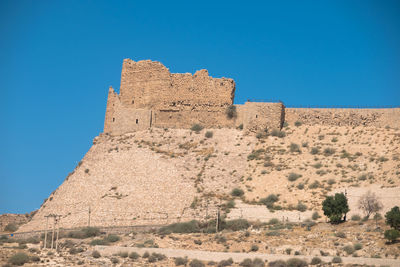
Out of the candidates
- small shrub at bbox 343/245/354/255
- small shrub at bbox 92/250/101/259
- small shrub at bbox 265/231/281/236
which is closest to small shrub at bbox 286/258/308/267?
small shrub at bbox 343/245/354/255

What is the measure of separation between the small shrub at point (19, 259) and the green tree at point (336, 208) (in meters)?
13.7

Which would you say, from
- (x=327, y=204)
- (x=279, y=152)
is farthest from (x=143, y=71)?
(x=327, y=204)

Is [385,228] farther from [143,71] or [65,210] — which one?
[143,71]

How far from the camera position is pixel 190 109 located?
44.7 metres

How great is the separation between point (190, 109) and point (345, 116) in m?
10.2

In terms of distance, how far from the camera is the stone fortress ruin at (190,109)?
142ft

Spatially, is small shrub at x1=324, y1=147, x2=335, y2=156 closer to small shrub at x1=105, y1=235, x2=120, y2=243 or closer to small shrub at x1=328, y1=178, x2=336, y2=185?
small shrub at x1=328, y1=178, x2=336, y2=185

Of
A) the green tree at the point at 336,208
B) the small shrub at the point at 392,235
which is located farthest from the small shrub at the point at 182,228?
the small shrub at the point at 392,235

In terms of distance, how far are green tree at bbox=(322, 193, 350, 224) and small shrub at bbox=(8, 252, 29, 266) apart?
44.8 ft

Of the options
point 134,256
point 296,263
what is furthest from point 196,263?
point 296,263

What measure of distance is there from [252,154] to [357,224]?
1254 cm

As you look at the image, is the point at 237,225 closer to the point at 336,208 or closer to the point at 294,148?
the point at 336,208

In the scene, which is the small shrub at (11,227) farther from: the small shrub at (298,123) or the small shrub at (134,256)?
the small shrub at (298,123)

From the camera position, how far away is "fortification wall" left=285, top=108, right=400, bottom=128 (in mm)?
42312
